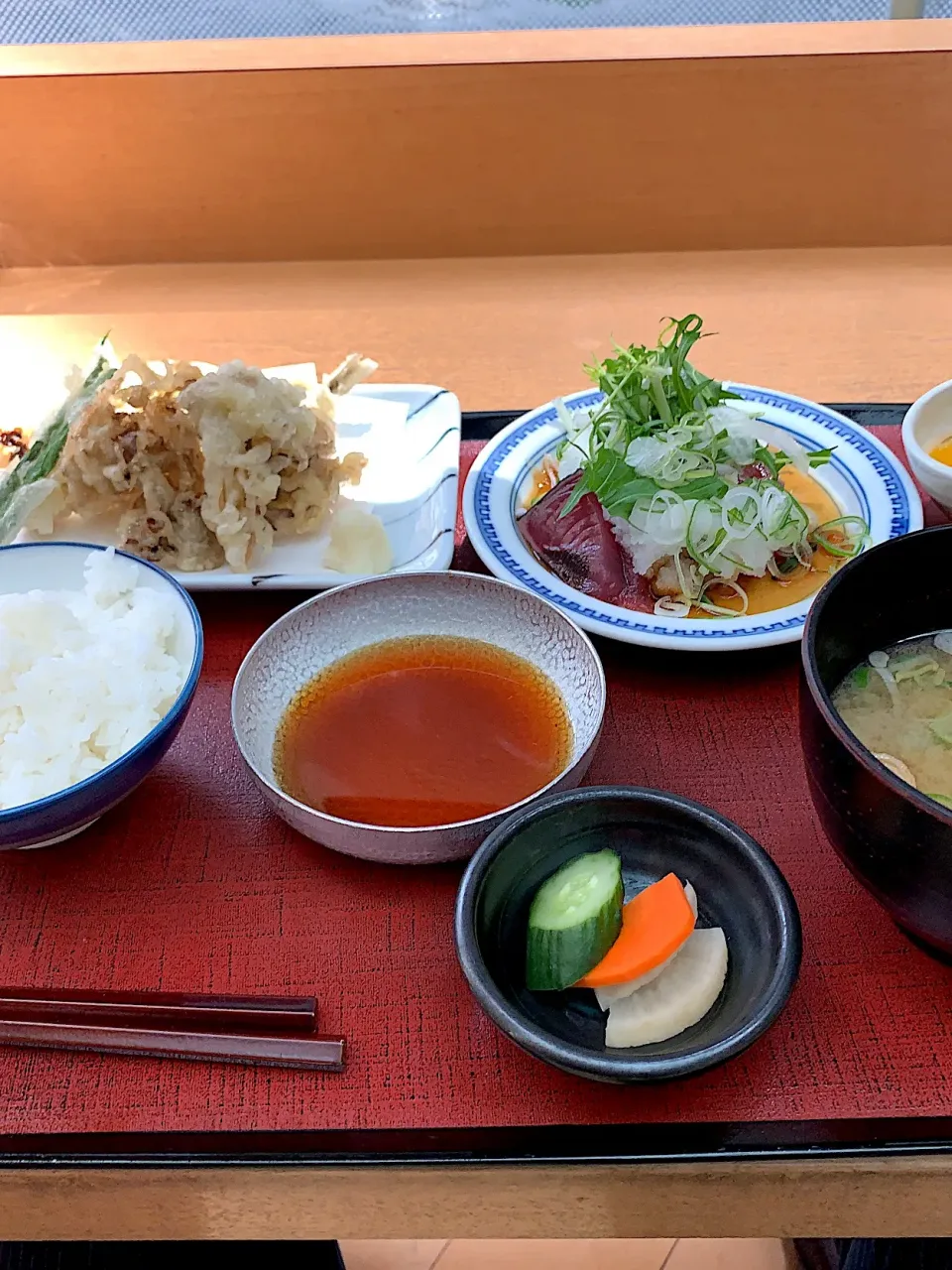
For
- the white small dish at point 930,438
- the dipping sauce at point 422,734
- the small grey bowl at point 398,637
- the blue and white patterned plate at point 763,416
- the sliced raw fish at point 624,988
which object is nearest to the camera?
the sliced raw fish at point 624,988

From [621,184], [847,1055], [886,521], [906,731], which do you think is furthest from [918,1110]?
[621,184]

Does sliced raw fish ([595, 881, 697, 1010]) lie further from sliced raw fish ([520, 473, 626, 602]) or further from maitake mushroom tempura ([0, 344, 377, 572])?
maitake mushroom tempura ([0, 344, 377, 572])

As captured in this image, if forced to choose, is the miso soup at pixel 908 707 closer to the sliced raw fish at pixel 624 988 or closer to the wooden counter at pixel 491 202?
the sliced raw fish at pixel 624 988

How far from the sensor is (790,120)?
2621 millimetres

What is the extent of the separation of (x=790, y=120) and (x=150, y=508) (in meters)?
1.94

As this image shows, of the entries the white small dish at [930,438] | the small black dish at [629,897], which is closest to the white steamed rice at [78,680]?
the small black dish at [629,897]

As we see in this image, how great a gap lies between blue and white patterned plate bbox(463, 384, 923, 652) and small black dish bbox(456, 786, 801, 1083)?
337mm

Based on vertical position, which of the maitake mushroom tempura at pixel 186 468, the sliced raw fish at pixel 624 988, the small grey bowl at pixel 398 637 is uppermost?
the maitake mushroom tempura at pixel 186 468

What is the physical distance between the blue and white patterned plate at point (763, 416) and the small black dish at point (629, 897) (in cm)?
34

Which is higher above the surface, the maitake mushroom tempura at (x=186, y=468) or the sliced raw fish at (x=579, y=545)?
the maitake mushroom tempura at (x=186, y=468)

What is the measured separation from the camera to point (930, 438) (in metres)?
1.60

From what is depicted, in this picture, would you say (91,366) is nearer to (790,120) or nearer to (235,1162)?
(235,1162)

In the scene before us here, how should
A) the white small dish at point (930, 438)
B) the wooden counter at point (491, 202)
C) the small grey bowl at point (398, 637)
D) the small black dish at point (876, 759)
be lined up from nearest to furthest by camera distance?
the small black dish at point (876, 759) → the small grey bowl at point (398, 637) → the white small dish at point (930, 438) → the wooden counter at point (491, 202)

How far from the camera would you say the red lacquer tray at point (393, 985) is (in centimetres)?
94
